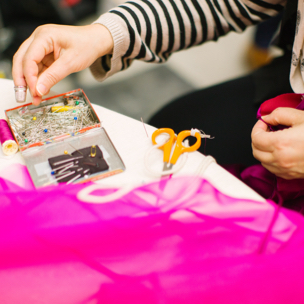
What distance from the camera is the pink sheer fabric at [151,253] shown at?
0.40m

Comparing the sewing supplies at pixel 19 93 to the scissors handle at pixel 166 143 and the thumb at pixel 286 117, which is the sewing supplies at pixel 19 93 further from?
the thumb at pixel 286 117

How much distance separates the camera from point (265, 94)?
0.81m

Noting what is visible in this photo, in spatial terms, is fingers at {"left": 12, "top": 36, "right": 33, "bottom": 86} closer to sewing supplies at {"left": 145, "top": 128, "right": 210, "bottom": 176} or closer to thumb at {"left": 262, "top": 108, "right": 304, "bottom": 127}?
sewing supplies at {"left": 145, "top": 128, "right": 210, "bottom": 176}

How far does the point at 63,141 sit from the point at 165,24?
450 mm

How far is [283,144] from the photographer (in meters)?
0.53

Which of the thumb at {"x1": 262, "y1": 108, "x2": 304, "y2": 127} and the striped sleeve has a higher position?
the striped sleeve

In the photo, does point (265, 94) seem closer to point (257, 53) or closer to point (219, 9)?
point (219, 9)

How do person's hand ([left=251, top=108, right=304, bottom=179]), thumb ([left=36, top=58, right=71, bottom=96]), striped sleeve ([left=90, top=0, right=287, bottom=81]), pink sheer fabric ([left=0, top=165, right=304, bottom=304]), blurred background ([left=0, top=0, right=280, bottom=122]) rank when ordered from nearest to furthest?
pink sheer fabric ([left=0, top=165, right=304, bottom=304])
person's hand ([left=251, top=108, right=304, bottom=179])
thumb ([left=36, top=58, right=71, bottom=96])
striped sleeve ([left=90, top=0, right=287, bottom=81])
blurred background ([left=0, top=0, right=280, bottom=122])

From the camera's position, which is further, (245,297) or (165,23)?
(165,23)

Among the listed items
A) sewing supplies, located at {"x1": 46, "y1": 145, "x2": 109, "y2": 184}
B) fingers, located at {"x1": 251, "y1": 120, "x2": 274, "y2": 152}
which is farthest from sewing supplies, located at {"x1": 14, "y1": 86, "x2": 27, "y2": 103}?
fingers, located at {"x1": 251, "y1": 120, "x2": 274, "y2": 152}

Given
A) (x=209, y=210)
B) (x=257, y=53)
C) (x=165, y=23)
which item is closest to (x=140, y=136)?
(x=209, y=210)

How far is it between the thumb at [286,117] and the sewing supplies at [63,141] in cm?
32

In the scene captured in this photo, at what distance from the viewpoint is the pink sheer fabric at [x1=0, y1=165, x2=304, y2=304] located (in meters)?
0.40

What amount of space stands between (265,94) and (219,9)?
11.4 inches
